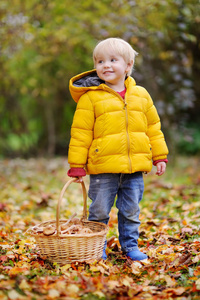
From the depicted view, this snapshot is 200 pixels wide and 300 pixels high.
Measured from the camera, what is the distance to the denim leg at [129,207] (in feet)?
9.52

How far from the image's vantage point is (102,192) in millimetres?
2799

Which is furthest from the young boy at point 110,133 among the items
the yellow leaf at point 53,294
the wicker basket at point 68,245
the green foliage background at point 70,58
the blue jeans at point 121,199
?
the green foliage background at point 70,58

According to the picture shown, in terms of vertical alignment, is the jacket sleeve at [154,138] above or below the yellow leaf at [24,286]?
above

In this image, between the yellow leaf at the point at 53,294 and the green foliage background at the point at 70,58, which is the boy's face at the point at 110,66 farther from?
the green foliage background at the point at 70,58

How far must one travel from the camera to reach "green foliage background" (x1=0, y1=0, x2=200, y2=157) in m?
6.79

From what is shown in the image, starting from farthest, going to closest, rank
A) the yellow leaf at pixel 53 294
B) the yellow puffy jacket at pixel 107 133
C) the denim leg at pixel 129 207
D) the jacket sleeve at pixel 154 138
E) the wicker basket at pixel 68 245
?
the jacket sleeve at pixel 154 138 → the denim leg at pixel 129 207 → the yellow puffy jacket at pixel 107 133 → the wicker basket at pixel 68 245 → the yellow leaf at pixel 53 294

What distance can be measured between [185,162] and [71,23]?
427 cm

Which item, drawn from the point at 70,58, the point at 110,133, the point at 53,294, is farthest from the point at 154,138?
the point at 70,58

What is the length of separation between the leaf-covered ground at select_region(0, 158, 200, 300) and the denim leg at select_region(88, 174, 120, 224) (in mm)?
391

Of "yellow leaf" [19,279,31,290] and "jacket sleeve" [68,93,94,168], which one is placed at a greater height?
"jacket sleeve" [68,93,94,168]

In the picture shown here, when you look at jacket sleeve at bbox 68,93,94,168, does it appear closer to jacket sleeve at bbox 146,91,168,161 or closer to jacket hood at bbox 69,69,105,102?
jacket hood at bbox 69,69,105,102

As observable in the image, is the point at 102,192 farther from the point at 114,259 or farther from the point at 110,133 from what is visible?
the point at 114,259

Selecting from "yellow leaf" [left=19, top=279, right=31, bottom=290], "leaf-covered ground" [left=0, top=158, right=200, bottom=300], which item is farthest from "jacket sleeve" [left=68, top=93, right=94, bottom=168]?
"yellow leaf" [left=19, top=279, right=31, bottom=290]

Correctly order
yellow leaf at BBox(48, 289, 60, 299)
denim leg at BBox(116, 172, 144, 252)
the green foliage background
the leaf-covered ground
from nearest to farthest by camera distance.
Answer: yellow leaf at BBox(48, 289, 60, 299)
the leaf-covered ground
denim leg at BBox(116, 172, 144, 252)
the green foliage background
